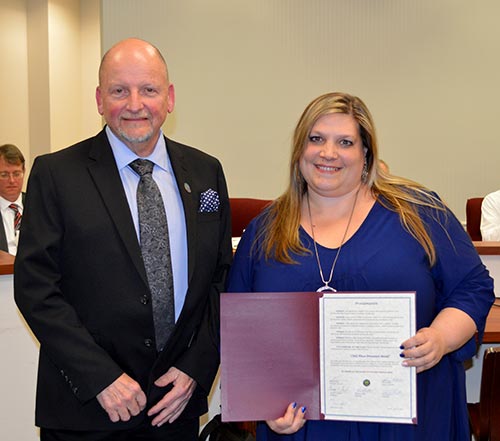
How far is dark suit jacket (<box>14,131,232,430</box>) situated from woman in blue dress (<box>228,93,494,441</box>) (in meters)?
0.27

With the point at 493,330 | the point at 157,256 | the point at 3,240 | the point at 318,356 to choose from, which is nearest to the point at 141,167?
the point at 157,256

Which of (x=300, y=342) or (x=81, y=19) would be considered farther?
(x=81, y=19)

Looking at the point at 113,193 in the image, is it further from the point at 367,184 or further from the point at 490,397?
the point at 490,397

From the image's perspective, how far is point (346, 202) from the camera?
6.44 feet

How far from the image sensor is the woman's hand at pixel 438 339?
5.41ft

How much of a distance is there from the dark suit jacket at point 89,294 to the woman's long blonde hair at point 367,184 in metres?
0.24

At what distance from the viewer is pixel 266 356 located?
1.74 metres

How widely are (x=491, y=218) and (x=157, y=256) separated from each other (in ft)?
11.8

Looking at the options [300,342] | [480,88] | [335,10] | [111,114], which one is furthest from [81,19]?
[300,342]

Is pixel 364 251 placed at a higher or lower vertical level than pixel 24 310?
higher

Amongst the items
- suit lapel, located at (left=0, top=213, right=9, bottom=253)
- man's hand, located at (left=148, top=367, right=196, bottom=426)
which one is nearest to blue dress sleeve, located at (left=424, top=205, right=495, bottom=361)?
man's hand, located at (left=148, top=367, right=196, bottom=426)

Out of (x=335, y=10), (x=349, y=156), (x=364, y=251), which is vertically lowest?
(x=364, y=251)

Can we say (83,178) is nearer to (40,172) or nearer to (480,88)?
(40,172)

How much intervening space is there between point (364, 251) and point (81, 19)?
8.12 meters
